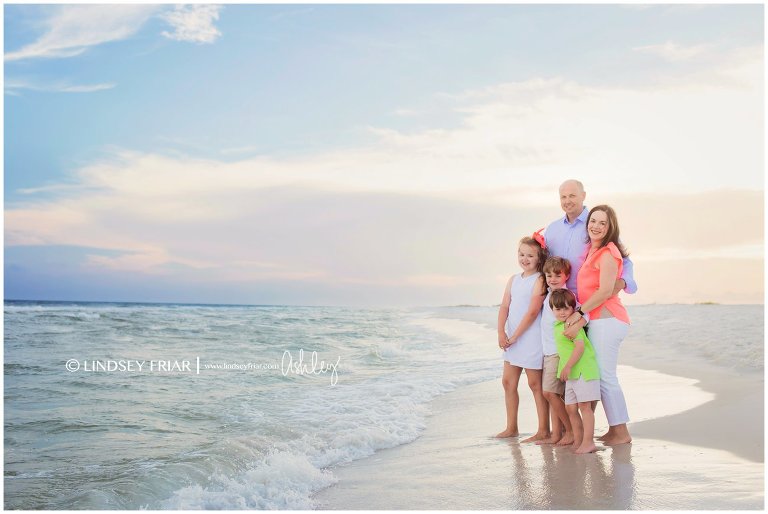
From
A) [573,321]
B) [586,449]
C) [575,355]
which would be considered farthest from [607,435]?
[573,321]

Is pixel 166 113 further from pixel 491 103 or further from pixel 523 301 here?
pixel 523 301

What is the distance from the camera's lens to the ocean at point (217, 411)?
14.1ft

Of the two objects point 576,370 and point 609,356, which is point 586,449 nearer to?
point 576,370

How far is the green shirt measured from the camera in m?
4.48

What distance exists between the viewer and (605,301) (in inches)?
177

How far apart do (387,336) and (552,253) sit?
1315 cm

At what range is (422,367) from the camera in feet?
33.9

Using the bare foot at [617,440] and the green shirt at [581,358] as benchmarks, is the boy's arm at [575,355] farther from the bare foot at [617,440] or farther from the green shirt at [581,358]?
the bare foot at [617,440]

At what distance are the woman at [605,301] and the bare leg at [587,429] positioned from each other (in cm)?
19

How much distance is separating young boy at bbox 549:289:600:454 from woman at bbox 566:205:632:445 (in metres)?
0.08

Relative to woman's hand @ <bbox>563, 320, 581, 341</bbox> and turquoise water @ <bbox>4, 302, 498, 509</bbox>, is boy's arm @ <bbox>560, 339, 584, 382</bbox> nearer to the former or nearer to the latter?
woman's hand @ <bbox>563, 320, 581, 341</bbox>

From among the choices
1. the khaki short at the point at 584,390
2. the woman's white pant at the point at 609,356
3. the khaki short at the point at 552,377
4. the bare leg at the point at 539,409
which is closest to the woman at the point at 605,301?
the woman's white pant at the point at 609,356

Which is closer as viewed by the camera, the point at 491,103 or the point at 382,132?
the point at 491,103

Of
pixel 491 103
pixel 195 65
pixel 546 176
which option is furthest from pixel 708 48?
pixel 195 65
